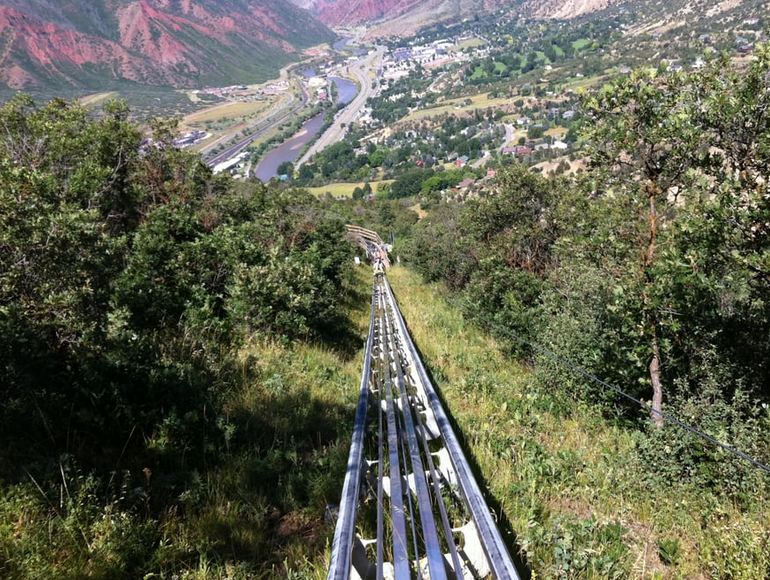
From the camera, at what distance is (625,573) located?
3404 millimetres

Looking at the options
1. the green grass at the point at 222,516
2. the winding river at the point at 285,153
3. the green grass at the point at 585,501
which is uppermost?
the winding river at the point at 285,153

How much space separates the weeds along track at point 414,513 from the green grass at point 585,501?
55 centimetres

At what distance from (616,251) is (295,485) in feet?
15.8

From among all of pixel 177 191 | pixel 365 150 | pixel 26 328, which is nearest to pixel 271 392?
pixel 26 328

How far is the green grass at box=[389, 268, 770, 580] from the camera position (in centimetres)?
344

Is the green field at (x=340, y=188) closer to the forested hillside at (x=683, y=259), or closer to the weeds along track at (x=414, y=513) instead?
the forested hillside at (x=683, y=259)

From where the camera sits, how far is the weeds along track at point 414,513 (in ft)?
9.52

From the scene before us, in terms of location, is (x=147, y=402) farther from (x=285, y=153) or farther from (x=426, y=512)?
(x=285, y=153)

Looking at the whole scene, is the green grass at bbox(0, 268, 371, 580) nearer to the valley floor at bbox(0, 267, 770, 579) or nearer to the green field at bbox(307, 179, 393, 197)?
the valley floor at bbox(0, 267, 770, 579)

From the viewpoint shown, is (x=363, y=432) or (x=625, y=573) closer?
(x=625, y=573)

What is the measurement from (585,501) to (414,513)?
184cm

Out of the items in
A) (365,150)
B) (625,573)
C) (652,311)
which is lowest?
(625,573)

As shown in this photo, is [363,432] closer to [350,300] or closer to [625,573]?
[625,573]

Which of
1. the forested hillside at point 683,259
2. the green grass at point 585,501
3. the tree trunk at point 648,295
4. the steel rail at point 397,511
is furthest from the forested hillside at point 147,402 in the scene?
the tree trunk at point 648,295
